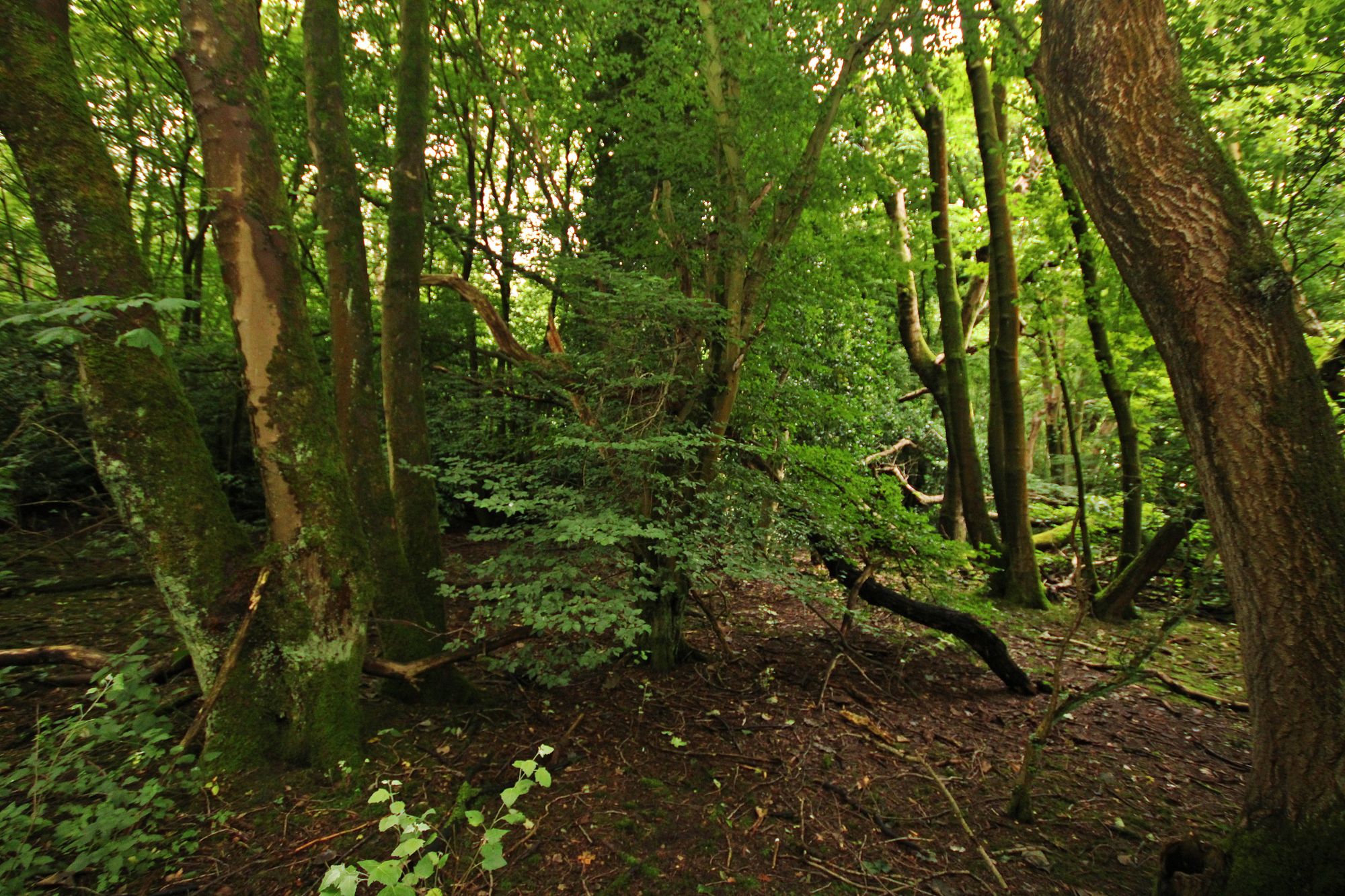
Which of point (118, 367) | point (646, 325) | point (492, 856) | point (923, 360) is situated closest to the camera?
point (492, 856)

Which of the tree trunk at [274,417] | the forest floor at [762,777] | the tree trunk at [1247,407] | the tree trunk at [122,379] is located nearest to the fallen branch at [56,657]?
the forest floor at [762,777]

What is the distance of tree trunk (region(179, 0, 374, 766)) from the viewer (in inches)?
130

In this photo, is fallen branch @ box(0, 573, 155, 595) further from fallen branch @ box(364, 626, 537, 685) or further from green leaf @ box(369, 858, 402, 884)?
green leaf @ box(369, 858, 402, 884)

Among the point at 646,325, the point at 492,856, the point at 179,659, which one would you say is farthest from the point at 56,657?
the point at 646,325

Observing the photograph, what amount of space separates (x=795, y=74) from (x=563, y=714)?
203 inches

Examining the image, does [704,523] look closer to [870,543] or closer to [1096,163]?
[870,543]

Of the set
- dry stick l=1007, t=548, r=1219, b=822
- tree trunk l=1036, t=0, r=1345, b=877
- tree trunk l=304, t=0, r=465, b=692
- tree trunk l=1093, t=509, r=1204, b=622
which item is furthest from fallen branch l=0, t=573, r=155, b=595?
tree trunk l=1093, t=509, r=1204, b=622

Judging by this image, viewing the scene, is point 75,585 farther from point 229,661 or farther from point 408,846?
point 408,846

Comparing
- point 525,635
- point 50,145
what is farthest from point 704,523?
point 50,145

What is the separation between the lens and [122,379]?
10.1 ft

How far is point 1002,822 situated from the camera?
3.62m

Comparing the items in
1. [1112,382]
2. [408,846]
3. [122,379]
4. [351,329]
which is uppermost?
[1112,382]

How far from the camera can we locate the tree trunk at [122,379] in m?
2.96

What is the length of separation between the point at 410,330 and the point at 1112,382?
8397 mm
